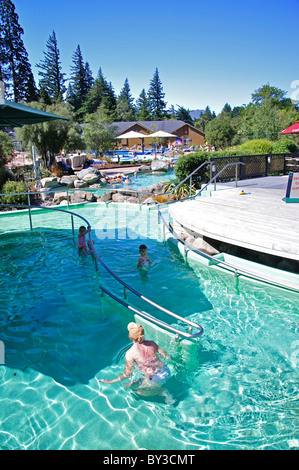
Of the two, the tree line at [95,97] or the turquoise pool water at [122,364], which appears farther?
the tree line at [95,97]

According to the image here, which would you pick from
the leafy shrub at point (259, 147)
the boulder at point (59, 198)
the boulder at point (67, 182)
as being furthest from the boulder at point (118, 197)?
the leafy shrub at point (259, 147)

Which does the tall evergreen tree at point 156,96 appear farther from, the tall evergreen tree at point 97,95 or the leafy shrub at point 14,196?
the leafy shrub at point 14,196

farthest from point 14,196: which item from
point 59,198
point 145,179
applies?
point 145,179

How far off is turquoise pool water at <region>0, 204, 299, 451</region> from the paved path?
0.85m

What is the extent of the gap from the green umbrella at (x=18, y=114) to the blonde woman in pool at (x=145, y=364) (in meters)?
4.08

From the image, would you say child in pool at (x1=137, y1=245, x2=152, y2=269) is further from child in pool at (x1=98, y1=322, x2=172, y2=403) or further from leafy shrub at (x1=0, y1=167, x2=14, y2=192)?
leafy shrub at (x1=0, y1=167, x2=14, y2=192)

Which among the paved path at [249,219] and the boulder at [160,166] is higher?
the boulder at [160,166]

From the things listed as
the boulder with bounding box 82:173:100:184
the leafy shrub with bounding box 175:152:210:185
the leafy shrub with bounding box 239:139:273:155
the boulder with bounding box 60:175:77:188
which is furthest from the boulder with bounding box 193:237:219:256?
the boulder with bounding box 82:173:100:184

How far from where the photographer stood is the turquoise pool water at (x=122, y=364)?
11.1 ft

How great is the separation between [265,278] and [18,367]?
178 inches

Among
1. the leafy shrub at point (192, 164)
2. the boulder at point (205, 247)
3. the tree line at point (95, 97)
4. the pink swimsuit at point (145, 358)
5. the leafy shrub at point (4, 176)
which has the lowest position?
the pink swimsuit at point (145, 358)

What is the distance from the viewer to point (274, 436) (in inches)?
130

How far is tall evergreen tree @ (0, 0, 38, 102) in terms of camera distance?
51.9 m
